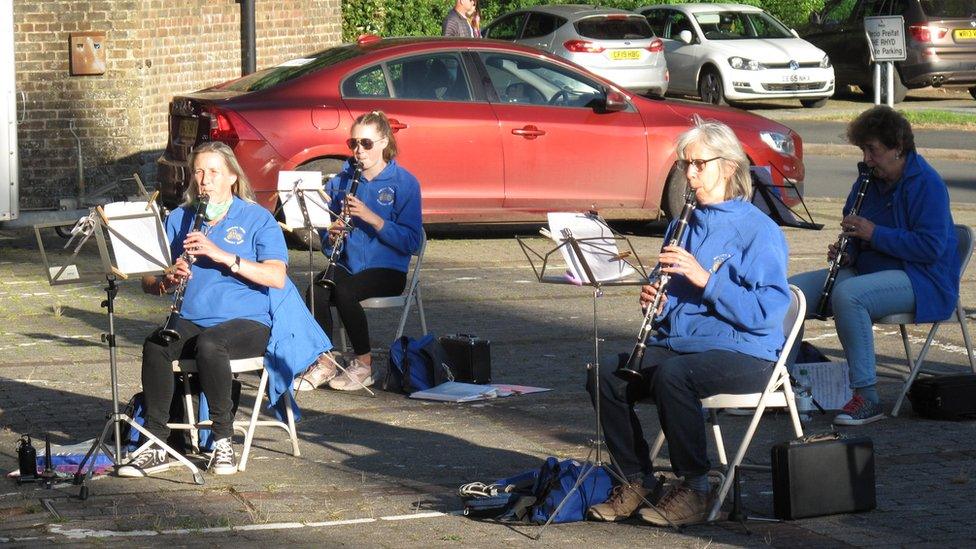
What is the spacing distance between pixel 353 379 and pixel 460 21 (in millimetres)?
9253

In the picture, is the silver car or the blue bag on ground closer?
the blue bag on ground

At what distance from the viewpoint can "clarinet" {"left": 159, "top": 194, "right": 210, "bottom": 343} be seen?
682 centimetres

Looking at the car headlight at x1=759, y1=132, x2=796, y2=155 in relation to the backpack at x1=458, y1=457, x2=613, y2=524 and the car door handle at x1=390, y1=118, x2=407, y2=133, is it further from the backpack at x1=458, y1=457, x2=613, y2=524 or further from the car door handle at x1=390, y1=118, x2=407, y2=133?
the backpack at x1=458, y1=457, x2=613, y2=524

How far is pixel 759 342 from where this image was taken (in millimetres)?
6188

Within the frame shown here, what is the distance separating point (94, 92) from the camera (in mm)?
14875

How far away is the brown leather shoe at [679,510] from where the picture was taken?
5.96m

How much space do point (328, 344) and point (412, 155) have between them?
5.62 m

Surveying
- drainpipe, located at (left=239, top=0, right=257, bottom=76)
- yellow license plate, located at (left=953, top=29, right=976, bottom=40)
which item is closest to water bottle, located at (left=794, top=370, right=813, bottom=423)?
drainpipe, located at (left=239, top=0, right=257, bottom=76)

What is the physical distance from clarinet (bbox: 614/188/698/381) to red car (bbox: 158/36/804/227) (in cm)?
653

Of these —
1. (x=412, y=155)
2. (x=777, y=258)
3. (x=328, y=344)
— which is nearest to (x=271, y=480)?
(x=328, y=344)

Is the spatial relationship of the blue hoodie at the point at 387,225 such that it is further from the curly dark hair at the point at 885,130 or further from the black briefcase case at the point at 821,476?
the black briefcase case at the point at 821,476

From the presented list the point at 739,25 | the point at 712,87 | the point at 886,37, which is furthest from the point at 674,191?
the point at 739,25

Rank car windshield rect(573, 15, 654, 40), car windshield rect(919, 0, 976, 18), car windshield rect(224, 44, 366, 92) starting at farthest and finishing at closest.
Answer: car windshield rect(919, 0, 976, 18) → car windshield rect(573, 15, 654, 40) → car windshield rect(224, 44, 366, 92)

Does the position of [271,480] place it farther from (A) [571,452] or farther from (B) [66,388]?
(B) [66,388]
